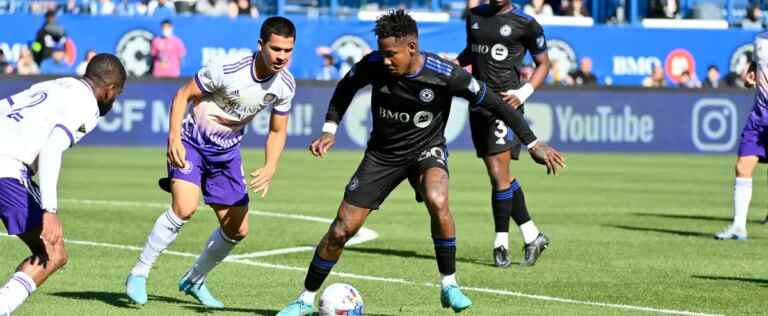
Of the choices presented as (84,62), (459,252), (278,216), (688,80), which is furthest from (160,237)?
(688,80)

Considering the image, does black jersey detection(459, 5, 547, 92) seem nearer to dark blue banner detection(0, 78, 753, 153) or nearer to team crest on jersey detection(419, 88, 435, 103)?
team crest on jersey detection(419, 88, 435, 103)

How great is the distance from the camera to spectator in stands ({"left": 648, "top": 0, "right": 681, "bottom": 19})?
127ft

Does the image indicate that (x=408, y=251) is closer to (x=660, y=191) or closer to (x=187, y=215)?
(x=187, y=215)

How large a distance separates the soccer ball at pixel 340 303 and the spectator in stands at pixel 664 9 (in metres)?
30.6

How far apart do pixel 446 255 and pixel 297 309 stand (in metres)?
1.04

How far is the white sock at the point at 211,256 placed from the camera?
10.5m

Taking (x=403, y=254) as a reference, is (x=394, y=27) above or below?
above

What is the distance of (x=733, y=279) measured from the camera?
40.3 feet

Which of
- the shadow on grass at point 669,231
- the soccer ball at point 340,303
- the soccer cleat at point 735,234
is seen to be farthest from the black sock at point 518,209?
the soccer ball at point 340,303

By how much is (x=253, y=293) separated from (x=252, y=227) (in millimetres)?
5072

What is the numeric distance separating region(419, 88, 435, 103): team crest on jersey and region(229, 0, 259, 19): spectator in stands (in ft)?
82.9

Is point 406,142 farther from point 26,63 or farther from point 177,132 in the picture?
point 26,63

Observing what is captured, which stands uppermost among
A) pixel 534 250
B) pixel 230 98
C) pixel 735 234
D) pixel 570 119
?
pixel 230 98

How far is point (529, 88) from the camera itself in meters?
13.0
